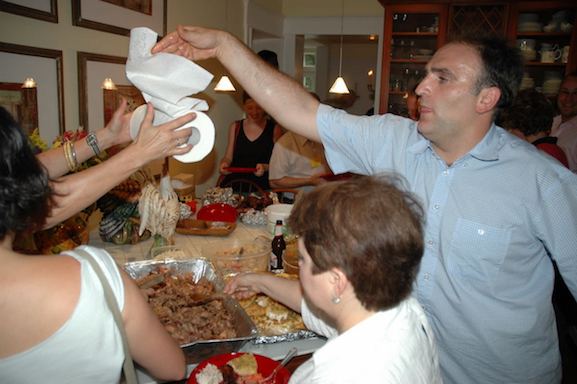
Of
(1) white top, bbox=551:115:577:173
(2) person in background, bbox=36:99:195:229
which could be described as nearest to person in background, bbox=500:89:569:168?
(1) white top, bbox=551:115:577:173

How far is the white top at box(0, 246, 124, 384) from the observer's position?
912mm

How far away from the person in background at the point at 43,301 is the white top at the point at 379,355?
1.50 feet

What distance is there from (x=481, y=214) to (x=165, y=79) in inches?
45.4

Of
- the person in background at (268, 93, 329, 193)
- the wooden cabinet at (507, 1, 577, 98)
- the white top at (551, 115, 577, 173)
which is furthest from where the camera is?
the wooden cabinet at (507, 1, 577, 98)

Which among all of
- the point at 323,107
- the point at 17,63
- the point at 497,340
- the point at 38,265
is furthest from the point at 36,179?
the point at 17,63

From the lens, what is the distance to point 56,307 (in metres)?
0.90

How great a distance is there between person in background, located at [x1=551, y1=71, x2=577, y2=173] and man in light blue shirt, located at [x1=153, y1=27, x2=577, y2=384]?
288 cm

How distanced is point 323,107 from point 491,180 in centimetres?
69

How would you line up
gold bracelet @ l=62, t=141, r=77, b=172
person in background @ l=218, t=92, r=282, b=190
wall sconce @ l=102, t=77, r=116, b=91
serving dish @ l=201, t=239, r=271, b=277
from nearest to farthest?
gold bracelet @ l=62, t=141, r=77, b=172 < serving dish @ l=201, t=239, r=271, b=277 < wall sconce @ l=102, t=77, r=116, b=91 < person in background @ l=218, t=92, r=282, b=190

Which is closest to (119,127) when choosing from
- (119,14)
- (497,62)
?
(497,62)

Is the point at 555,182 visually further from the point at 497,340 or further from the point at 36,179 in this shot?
the point at 36,179

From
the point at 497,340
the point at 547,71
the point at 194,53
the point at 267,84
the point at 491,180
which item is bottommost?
the point at 497,340

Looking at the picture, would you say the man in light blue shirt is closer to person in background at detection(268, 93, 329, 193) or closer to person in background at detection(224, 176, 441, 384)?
person in background at detection(224, 176, 441, 384)

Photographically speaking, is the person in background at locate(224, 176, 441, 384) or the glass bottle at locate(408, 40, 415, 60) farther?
the glass bottle at locate(408, 40, 415, 60)
